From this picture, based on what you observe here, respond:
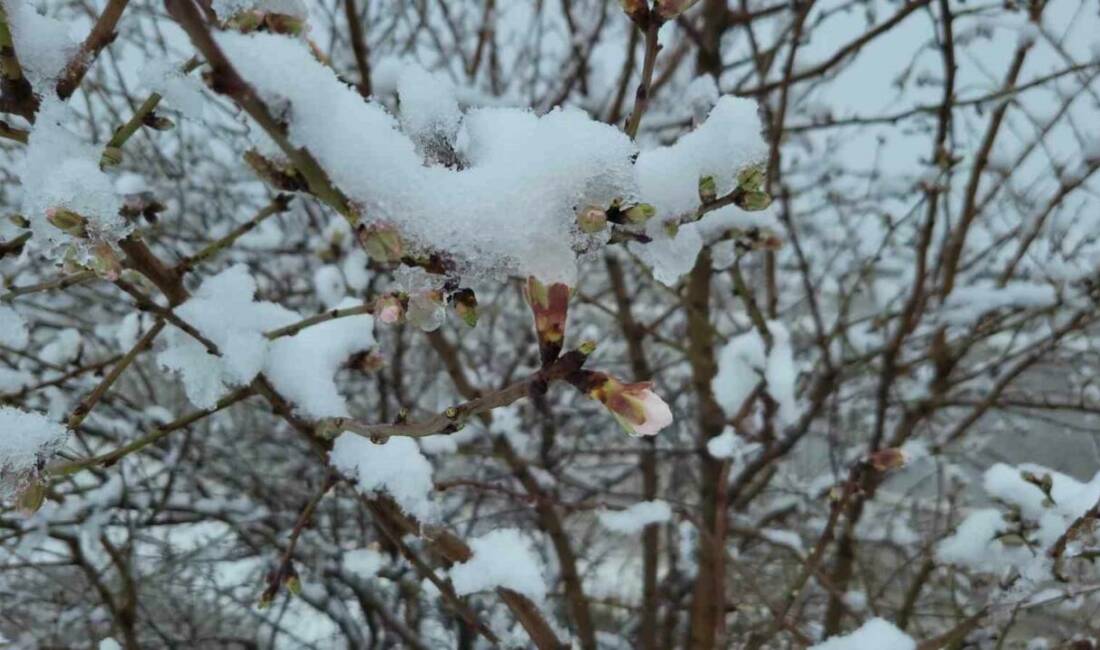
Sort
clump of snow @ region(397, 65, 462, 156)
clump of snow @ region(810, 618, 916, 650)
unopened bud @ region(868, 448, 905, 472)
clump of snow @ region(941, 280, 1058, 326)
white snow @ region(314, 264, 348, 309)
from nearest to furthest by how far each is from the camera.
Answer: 1. clump of snow @ region(397, 65, 462, 156)
2. clump of snow @ region(810, 618, 916, 650)
3. unopened bud @ region(868, 448, 905, 472)
4. clump of snow @ region(941, 280, 1058, 326)
5. white snow @ region(314, 264, 348, 309)

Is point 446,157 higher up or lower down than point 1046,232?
lower down

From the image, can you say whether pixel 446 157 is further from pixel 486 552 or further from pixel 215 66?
pixel 486 552

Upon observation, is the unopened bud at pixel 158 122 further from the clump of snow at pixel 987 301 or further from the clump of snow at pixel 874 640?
the clump of snow at pixel 987 301

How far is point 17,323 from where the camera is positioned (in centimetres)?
86

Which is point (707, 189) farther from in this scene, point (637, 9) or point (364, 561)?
point (364, 561)

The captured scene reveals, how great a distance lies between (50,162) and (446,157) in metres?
0.37

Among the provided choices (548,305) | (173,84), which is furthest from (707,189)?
(173,84)

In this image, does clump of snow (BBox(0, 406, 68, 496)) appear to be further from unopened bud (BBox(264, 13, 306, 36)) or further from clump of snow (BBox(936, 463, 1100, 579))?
clump of snow (BBox(936, 463, 1100, 579))

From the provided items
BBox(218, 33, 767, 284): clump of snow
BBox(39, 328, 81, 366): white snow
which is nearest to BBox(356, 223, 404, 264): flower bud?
BBox(218, 33, 767, 284): clump of snow

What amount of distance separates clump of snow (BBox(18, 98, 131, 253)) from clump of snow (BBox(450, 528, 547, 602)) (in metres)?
0.60

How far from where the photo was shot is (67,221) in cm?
66

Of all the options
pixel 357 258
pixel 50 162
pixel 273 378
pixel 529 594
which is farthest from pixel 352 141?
pixel 357 258

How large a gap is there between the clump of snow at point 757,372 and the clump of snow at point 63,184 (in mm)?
1287

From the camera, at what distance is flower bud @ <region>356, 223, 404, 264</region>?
20.5 inches
